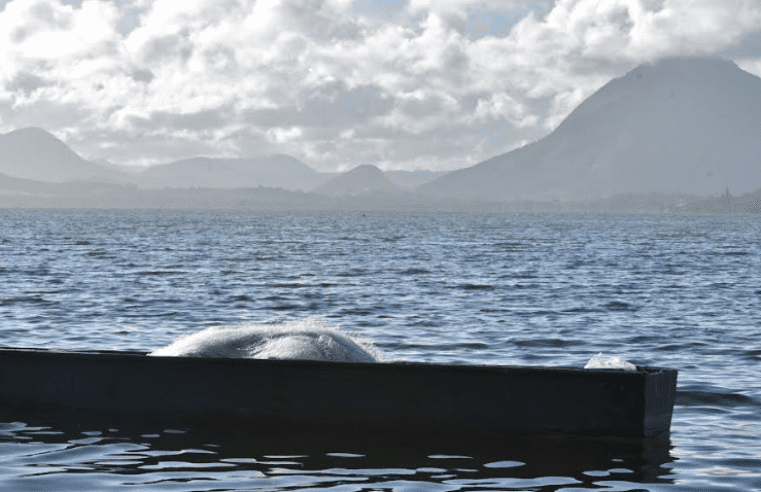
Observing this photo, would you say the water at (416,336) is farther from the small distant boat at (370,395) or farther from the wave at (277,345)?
the wave at (277,345)

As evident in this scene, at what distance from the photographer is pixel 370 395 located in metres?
14.4

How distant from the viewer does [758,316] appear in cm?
3231

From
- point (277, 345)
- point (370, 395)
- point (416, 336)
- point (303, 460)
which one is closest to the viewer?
point (303, 460)

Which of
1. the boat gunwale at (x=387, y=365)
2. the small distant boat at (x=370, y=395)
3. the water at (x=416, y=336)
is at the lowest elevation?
the water at (x=416, y=336)

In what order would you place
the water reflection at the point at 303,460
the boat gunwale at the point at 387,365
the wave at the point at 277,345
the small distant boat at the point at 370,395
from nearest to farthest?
the water reflection at the point at 303,460 < the boat gunwale at the point at 387,365 < the small distant boat at the point at 370,395 < the wave at the point at 277,345

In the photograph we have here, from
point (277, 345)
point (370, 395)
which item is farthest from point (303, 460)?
point (277, 345)

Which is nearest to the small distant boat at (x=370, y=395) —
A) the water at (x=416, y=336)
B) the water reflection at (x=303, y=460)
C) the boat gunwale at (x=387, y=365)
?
the boat gunwale at (x=387, y=365)

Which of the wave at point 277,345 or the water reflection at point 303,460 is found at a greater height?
the wave at point 277,345

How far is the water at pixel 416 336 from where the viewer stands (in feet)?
41.7

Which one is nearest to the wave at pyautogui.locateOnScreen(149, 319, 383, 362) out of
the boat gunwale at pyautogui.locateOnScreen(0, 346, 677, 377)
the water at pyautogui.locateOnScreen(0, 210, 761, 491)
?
the boat gunwale at pyautogui.locateOnScreen(0, 346, 677, 377)

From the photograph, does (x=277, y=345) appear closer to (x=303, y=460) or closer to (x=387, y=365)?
(x=387, y=365)

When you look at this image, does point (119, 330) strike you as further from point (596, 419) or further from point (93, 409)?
point (596, 419)

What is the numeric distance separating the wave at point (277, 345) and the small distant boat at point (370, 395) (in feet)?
1.81

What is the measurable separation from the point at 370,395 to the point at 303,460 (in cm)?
152
